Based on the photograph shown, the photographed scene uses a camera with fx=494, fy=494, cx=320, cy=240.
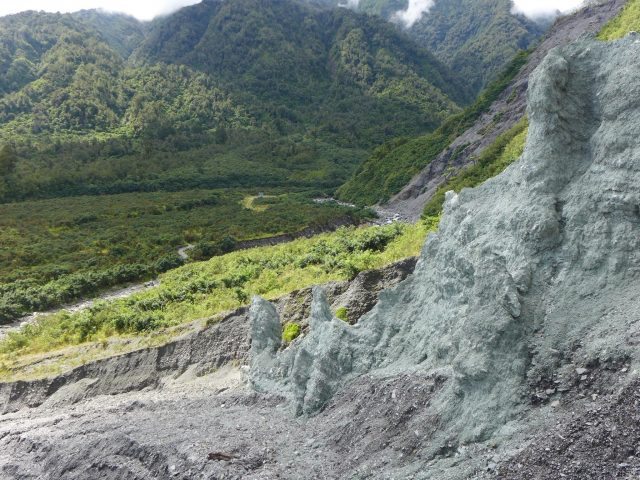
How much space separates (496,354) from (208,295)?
1085 inches

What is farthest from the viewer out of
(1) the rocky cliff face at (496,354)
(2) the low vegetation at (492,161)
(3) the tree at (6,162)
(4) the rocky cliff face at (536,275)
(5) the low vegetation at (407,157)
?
(3) the tree at (6,162)

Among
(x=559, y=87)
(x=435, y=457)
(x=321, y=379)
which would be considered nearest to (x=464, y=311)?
(x=435, y=457)

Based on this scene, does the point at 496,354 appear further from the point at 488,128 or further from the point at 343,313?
the point at 488,128

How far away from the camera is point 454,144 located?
101 metres

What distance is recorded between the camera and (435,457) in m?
10.3

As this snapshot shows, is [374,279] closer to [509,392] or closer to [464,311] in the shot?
[464,311]

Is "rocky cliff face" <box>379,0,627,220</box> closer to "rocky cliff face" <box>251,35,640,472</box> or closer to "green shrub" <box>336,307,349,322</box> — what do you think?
"green shrub" <box>336,307,349,322</box>

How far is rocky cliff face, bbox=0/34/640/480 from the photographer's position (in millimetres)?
9078

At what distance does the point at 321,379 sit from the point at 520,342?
656cm

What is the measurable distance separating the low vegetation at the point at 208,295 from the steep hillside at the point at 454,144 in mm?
48295

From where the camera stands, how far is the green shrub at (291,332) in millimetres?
22495

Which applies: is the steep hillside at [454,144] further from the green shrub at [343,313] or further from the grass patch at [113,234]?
the green shrub at [343,313]

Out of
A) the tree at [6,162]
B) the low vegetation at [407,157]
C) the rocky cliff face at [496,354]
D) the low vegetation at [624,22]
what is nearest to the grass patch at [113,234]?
the low vegetation at [407,157]

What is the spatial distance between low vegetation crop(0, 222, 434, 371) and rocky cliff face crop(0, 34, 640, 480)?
30.6 ft
